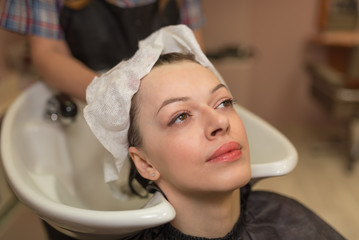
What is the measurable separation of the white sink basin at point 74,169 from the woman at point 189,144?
75mm

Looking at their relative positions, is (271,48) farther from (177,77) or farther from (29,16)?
(177,77)

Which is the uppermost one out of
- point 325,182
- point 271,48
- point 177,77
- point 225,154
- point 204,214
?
point 177,77

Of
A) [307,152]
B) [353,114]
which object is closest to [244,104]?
[307,152]

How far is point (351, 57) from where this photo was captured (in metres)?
2.10

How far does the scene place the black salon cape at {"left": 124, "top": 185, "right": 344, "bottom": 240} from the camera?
79 cm

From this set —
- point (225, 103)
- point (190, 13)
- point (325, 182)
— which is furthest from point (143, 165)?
point (325, 182)

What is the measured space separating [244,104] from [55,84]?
207 cm

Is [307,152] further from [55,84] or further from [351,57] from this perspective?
[55,84]

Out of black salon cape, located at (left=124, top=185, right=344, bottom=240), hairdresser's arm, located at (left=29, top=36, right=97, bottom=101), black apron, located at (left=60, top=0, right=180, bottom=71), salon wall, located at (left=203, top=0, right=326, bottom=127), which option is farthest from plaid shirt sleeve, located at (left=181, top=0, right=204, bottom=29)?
salon wall, located at (left=203, top=0, right=326, bottom=127)

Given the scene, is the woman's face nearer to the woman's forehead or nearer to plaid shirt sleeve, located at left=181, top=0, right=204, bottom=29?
the woman's forehead

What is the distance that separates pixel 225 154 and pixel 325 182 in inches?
78.6

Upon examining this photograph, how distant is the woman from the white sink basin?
3.0 inches

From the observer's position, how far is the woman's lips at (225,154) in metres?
0.66

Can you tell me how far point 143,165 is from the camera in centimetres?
78
